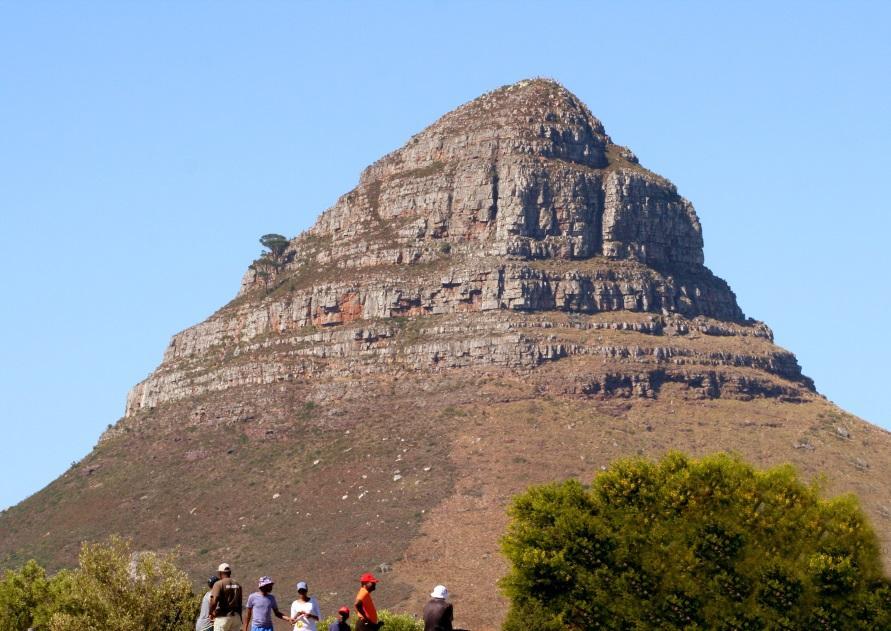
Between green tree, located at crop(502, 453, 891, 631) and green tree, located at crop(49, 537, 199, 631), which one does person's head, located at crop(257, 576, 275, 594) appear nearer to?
green tree, located at crop(49, 537, 199, 631)

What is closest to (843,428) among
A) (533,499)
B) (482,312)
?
(482,312)

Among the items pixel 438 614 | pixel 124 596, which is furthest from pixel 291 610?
pixel 124 596

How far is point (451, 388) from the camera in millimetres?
172500

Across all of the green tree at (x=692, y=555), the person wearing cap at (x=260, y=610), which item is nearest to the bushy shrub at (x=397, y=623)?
the green tree at (x=692, y=555)

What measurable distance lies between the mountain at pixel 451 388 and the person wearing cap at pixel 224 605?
274 feet

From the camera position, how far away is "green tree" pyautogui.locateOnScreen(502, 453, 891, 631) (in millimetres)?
82562

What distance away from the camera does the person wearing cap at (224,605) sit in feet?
186

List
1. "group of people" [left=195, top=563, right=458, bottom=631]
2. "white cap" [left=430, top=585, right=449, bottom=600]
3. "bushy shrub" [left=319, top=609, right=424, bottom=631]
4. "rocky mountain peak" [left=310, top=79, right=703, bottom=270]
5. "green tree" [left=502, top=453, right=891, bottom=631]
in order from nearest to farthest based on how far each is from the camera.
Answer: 1. "white cap" [left=430, top=585, right=449, bottom=600]
2. "group of people" [left=195, top=563, right=458, bottom=631]
3. "green tree" [left=502, top=453, right=891, bottom=631]
4. "bushy shrub" [left=319, top=609, right=424, bottom=631]
5. "rocky mountain peak" [left=310, top=79, right=703, bottom=270]

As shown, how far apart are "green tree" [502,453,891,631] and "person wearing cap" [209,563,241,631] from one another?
30.0 m

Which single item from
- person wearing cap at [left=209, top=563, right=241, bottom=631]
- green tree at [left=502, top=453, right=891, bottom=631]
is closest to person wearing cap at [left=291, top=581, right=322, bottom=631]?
person wearing cap at [left=209, top=563, right=241, bottom=631]

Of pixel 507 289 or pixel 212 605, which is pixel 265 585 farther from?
pixel 507 289

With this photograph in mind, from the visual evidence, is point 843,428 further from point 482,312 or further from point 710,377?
point 482,312

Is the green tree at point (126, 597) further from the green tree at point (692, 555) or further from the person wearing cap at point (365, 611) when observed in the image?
the green tree at point (692, 555)

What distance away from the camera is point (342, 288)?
186875mm
